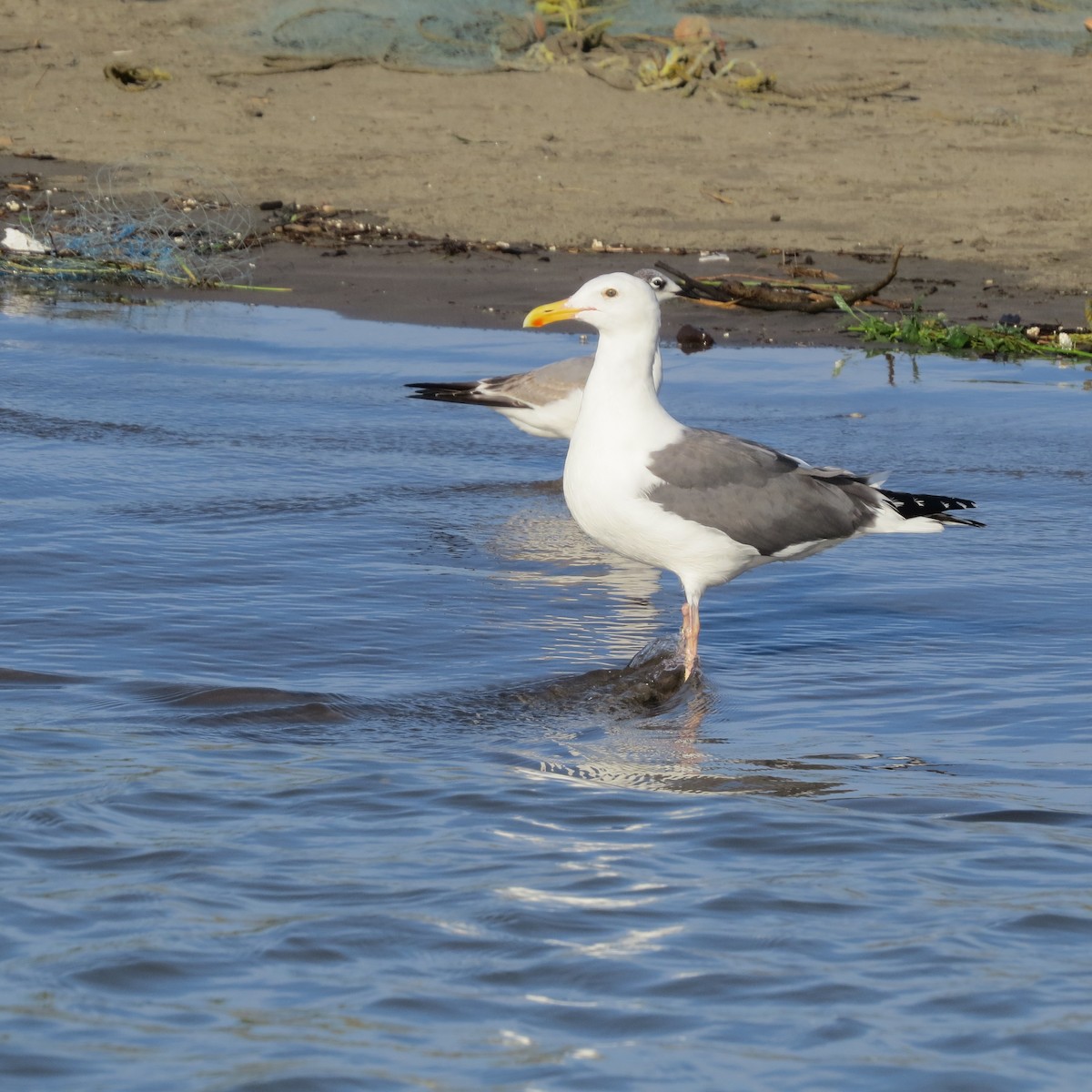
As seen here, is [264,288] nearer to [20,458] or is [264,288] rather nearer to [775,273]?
[775,273]

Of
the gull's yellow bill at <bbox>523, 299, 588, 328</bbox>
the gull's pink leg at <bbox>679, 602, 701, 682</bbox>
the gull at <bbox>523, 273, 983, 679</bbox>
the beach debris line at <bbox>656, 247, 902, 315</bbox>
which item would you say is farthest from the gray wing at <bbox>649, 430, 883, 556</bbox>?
the beach debris line at <bbox>656, 247, 902, 315</bbox>

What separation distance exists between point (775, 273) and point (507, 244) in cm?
204

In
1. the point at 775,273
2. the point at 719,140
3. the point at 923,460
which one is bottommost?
the point at 923,460

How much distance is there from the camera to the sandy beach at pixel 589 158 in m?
13.3

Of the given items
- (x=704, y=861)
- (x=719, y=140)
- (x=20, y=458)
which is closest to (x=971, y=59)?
(x=719, y=140)

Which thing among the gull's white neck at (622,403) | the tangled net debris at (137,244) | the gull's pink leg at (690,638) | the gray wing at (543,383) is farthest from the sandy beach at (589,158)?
the gull's pink leg at (690,638)

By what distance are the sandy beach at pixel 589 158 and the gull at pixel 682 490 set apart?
17.4 ft

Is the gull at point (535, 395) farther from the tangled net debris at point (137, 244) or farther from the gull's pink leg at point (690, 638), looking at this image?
the tangled net debris at point (137, 244)

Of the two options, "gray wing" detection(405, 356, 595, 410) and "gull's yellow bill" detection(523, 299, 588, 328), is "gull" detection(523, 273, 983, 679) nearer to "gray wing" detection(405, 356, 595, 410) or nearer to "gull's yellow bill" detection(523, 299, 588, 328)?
"gull's yellow bill" detection(523, 299, 588, 328)

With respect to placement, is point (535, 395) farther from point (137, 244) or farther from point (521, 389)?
point (137, 244)

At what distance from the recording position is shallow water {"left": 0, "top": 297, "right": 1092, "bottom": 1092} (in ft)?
11.9

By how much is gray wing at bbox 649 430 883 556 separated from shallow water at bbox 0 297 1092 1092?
396 mm

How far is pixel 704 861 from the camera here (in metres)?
4.54

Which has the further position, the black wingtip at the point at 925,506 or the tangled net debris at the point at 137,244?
the tangled net debris at the point at 137,244
